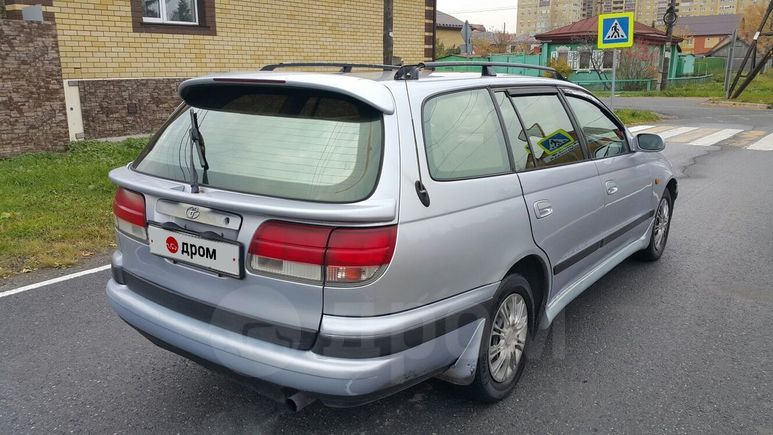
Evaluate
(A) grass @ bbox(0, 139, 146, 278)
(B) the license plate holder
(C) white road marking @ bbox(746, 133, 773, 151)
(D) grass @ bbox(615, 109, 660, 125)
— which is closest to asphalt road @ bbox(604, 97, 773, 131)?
→ (D) grass @ bbox(615, 109, 660, 125)

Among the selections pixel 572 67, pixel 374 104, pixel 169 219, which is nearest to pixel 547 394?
pixel 374 104

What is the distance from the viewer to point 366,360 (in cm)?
240

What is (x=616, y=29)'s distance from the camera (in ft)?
44.9

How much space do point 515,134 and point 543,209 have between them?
0.43 metres

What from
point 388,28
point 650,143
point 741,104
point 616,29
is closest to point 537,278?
point 650,143

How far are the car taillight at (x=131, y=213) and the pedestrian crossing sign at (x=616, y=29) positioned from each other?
503 inches

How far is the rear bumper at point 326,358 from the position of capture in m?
2.38

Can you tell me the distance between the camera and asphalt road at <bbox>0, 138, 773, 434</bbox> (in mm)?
2992

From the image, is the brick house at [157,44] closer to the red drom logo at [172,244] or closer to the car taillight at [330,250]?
the red drom logo at [172,244]

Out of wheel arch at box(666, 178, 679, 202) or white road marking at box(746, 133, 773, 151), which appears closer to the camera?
wheel arch at box(666, 178, 679, 202)

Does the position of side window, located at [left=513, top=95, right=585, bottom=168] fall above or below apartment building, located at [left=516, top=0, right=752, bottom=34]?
below

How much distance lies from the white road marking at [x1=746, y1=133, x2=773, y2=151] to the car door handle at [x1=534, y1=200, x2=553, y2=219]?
1182 cm

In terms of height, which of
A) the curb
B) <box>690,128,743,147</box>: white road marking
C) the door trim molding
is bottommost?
<box>690,128,743,147</box>: white road marking

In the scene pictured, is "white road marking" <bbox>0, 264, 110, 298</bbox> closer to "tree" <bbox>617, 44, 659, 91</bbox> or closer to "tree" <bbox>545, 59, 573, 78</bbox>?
"tree" <bbox>545, 59, 573, 78</bbox>
